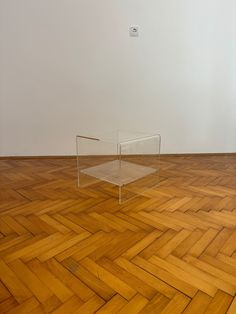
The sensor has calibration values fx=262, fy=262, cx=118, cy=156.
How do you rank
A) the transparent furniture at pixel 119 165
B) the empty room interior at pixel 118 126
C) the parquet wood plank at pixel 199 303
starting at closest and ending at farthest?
the parquet wood plank at pixel 199 303
the empty room interior at pixel 118 126
the transparent furniture at pixel 119 165

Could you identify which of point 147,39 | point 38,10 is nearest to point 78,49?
point 38,10

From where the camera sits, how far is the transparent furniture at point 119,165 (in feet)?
6.49

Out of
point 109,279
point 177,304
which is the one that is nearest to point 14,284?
point 109,279

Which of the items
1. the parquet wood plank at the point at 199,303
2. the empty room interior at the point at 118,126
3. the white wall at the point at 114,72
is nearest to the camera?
the parquet wood plank at the point at 199,303

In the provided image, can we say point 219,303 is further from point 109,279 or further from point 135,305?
point 109,279

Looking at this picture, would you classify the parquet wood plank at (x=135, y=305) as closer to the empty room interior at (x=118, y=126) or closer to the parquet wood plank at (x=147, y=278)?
the parquet wood plank at (x=147, y=278)

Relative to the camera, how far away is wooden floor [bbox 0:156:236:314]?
0.97m

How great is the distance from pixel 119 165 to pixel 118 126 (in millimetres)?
1056

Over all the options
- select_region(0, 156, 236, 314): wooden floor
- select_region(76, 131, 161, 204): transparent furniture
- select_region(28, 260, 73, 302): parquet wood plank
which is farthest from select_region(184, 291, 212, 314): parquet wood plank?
select_region(76, 131, 161, 204): transparent furniture

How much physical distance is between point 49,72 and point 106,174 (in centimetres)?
144

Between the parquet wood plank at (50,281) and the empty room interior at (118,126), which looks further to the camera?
Answer: the empty room interior at (118,126)

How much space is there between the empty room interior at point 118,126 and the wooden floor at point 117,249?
0.04ft

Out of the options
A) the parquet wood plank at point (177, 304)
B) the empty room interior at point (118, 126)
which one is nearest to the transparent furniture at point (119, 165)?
the empty room interior at point (118, 126)

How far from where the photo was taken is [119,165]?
2035 mm
